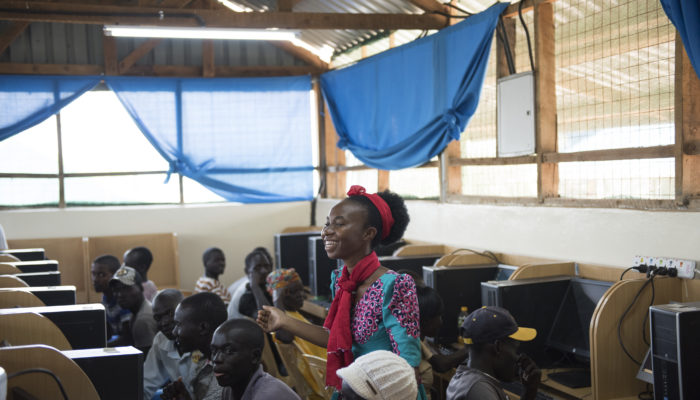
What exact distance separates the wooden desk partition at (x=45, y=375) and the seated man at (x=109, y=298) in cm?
203

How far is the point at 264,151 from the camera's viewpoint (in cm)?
711

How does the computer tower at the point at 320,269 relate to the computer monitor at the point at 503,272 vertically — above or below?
below

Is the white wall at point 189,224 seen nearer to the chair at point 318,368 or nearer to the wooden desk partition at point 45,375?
the chair at point 318,368

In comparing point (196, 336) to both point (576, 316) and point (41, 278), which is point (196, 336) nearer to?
point (41, 278)

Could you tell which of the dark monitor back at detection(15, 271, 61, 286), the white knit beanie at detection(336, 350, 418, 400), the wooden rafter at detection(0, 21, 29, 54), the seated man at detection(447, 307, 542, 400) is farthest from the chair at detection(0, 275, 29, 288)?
the wooden rafter at detection(0, 21, 29, 54)

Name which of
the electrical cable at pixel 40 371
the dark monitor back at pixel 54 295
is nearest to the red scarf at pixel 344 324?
the electrical cable at pixel 40 371

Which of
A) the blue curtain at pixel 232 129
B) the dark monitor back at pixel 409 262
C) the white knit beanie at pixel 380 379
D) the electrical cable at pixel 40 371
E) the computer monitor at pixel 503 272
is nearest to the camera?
the white knit beanie at pixel 380 379

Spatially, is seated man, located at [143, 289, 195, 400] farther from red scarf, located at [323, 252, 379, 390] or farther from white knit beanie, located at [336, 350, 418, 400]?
white knit beanie, located at [336, 350, 418, 400]

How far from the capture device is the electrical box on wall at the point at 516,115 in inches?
162

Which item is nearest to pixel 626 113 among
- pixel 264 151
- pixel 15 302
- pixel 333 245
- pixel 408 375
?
pixel 333 245

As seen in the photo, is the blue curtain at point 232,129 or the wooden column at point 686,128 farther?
the blue curtain at point 232,129

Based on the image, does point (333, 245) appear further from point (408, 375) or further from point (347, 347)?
point (408, 375)

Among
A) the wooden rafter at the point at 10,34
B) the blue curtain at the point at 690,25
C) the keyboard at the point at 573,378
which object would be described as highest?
the wooden rafter at the point at 10,34

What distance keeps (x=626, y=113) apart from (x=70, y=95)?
5.25 metres
